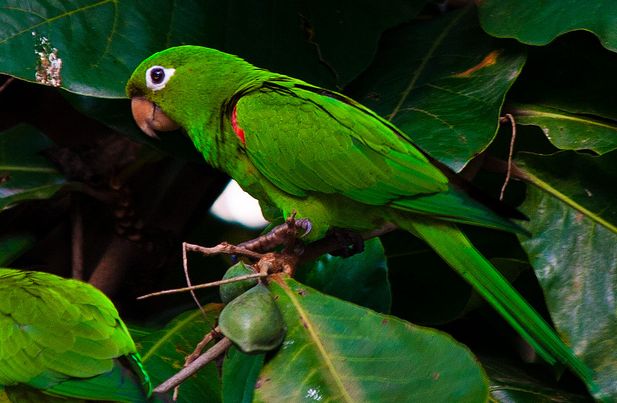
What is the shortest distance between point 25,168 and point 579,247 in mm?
1106

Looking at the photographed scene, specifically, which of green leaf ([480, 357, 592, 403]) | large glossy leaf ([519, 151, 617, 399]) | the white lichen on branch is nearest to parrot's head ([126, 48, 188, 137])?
the white lichen on branch

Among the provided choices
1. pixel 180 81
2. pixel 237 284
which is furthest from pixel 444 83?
pixel 237 284

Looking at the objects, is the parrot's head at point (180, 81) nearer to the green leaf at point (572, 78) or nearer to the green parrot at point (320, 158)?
the green parrot at point (320, 158)

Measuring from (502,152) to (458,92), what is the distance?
0.20 meters

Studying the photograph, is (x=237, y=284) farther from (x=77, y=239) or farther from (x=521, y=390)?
(x=77, y=239)

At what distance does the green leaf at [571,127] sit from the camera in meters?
1.57

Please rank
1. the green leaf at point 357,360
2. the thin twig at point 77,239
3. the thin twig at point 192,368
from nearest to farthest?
the thin twig at point 192,368 → the green leaf at point 357,360 → the thin twig at point 77,239

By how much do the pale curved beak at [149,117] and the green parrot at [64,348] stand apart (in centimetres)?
44

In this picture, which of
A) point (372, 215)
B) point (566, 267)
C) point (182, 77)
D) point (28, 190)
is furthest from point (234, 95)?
point (566, 267)

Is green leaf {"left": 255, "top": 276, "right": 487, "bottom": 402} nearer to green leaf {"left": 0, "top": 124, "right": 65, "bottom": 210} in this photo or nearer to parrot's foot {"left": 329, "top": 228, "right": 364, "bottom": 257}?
parrot's foot {"left": 329, "top": 228, "right": 364, "bottom": 257}

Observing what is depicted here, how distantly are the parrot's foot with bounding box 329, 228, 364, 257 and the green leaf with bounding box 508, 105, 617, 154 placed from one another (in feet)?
1.22

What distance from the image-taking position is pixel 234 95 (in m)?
1.58

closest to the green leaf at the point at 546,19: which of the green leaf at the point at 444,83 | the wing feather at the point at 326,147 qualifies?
the green leaf at the point at 444,83

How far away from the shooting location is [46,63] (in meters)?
1.58
